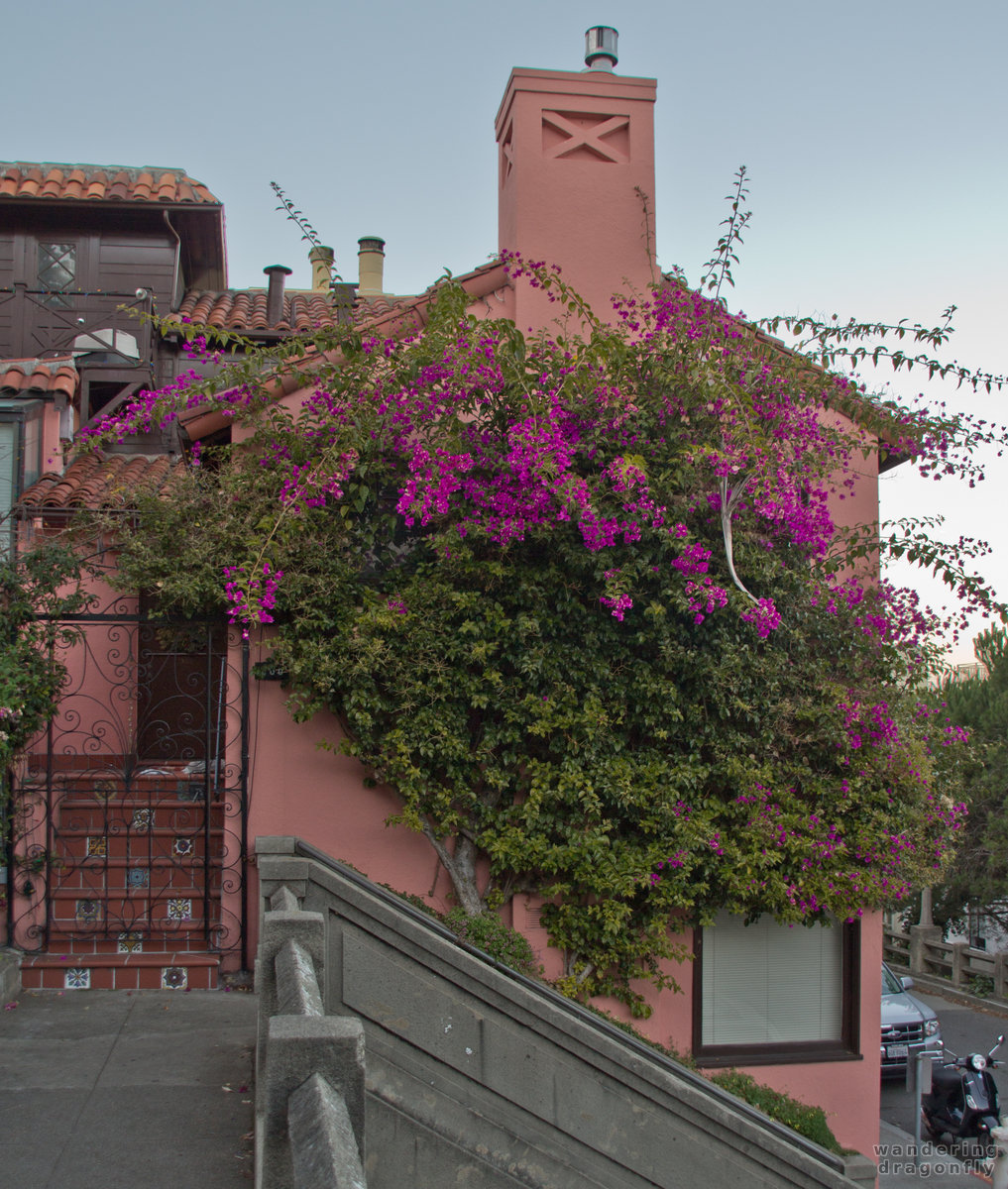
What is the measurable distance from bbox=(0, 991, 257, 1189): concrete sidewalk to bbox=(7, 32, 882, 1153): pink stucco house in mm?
606

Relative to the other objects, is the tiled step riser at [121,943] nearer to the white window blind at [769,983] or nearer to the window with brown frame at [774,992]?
the window with brown frame at [774,992]

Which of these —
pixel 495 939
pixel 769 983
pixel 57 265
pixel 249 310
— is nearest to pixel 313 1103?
pixel 495 939

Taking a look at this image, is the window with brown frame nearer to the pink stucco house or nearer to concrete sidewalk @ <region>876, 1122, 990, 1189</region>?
the pink stucco house

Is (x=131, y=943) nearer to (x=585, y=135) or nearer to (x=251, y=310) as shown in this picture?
(x=585, y=135)

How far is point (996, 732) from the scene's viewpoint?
2075cm

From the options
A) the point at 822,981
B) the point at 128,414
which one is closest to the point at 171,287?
the point at 128,414

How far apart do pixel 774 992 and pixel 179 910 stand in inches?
189

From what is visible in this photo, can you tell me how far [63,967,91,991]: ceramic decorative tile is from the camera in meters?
6.59

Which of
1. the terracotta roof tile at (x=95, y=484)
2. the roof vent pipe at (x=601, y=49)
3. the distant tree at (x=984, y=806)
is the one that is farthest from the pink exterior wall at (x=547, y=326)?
the distant tree at (x=984, y=806)

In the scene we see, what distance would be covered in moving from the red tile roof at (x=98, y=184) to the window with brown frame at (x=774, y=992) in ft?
40.0

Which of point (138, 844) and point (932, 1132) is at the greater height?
point (138, 844)

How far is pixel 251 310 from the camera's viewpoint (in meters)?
14.4

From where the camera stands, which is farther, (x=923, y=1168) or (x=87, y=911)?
(x=923, y=1168)

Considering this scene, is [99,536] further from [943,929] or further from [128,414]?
[943,929]
